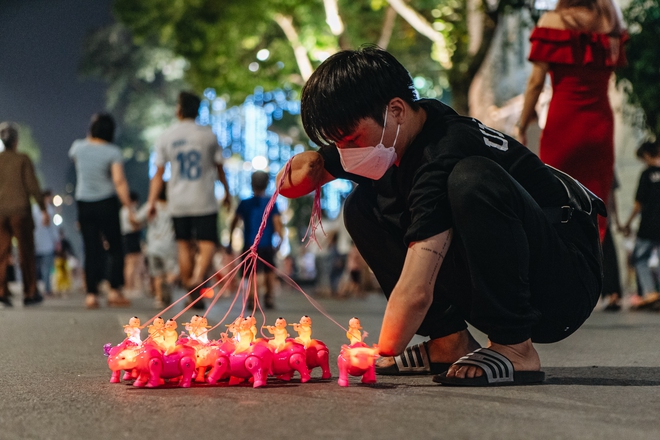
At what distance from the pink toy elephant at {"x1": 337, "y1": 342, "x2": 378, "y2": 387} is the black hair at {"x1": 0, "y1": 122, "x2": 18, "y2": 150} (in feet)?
26.9

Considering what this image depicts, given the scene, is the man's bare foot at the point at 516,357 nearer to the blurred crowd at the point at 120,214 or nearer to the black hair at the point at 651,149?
the blurred crowd at the point at 120,214

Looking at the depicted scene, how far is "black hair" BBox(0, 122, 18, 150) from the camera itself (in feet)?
34.2

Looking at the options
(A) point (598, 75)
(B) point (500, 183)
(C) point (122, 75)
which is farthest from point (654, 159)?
(C) point (122, 75)

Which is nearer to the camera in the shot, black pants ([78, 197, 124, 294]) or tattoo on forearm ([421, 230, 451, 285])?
tattoo on forearm ([421, 230, 451, 285])

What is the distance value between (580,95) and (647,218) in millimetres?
5754

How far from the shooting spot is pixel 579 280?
340 centimetres

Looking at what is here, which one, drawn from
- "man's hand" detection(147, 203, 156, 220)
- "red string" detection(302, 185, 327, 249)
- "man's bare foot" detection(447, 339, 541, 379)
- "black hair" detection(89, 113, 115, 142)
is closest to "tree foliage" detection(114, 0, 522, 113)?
"black hair" detection(89, 113, 115, 142)

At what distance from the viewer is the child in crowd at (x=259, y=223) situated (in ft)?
37.2

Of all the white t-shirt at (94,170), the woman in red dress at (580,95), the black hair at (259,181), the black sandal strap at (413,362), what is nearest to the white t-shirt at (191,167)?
the white t-shirt at (94,170)

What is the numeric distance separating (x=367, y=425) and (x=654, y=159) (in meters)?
8.80

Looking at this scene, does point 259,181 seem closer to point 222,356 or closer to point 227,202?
point 227,202

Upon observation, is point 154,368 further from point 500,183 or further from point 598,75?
point 598,75

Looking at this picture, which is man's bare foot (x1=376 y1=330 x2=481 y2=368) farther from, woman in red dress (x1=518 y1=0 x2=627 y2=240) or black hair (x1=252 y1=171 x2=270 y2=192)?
black hair (x1=252 y1=171 x2=270 y2=192)

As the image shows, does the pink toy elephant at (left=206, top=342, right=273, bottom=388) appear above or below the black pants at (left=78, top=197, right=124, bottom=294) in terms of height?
below
